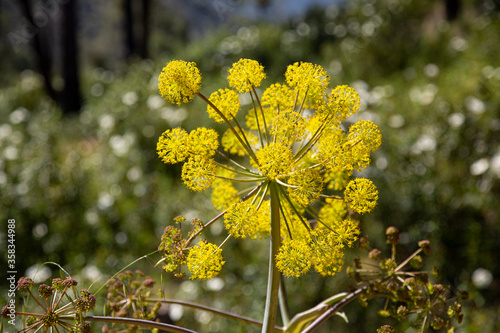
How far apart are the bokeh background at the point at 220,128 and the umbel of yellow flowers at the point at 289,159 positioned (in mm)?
1488

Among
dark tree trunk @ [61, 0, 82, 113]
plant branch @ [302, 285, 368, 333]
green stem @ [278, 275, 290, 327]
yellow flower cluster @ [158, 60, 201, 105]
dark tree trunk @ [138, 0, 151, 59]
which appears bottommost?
plant branch @ [302, 285, 368, 333]

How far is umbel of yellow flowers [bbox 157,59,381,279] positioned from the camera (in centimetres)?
71

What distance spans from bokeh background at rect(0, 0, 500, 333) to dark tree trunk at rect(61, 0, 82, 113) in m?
0.02

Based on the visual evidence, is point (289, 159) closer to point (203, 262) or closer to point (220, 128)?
point (203, 262)

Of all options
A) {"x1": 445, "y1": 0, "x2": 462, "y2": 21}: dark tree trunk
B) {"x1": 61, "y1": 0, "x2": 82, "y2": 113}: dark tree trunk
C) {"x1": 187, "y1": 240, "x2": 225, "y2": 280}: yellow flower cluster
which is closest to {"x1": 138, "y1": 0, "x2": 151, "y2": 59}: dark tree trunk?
{"x1": 61, "y1": 0, "x2": 82, "y2": 113}: dark tree trunk

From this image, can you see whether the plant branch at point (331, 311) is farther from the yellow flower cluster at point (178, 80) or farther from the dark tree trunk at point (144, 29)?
the dark tree trunk at point (144, 29)

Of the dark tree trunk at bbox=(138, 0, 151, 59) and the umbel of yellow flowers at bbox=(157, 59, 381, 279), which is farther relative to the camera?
the dark tree trunk at bbox=(138, 0, 151, 59)

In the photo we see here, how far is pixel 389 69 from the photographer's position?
18.9 ft

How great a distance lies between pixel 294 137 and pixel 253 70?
0.50ft

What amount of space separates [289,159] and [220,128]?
124 inches

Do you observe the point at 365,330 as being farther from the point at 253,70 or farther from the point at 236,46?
the point at 236,46

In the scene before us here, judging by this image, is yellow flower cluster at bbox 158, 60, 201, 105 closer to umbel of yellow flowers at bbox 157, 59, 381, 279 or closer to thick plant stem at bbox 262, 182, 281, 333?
umbel of yellow flowers at bbox 157, 59, 381, 279

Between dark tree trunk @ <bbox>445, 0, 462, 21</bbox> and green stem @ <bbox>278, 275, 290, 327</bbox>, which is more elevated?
dark tree trunk @ <bbox>445, 0, 462, 21</bbox>

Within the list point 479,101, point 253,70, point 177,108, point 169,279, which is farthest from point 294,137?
point 177,108
